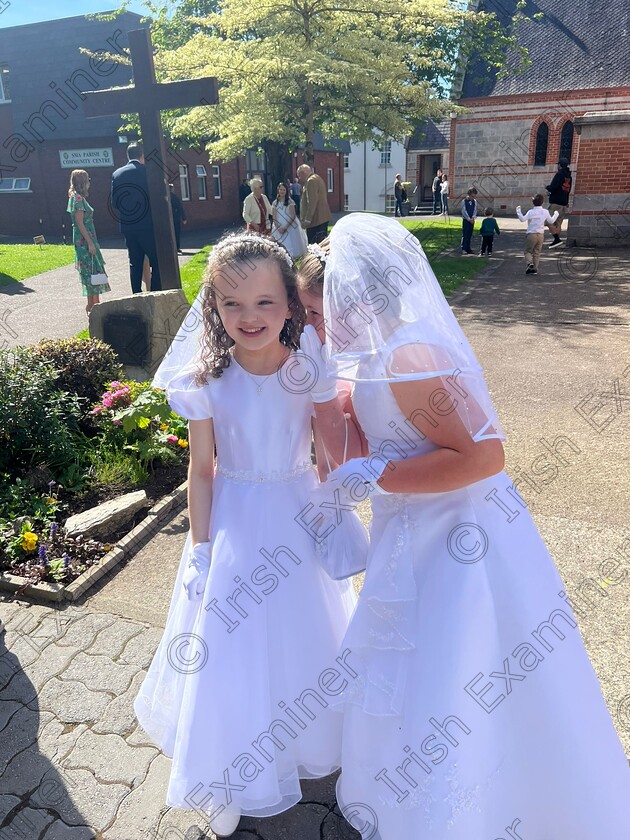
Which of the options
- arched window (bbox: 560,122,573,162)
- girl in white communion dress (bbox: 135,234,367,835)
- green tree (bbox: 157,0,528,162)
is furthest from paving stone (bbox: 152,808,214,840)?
arched window (bbox: 560,122,573,162)

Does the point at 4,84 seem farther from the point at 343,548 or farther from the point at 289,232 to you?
the point at 343,548

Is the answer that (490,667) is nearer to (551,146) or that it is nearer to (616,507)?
(616,507)

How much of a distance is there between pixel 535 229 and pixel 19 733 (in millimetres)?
11312

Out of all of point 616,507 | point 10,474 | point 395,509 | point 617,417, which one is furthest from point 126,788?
point 617,417

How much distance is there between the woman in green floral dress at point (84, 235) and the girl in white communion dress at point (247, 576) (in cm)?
635

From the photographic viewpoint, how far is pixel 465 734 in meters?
1.74

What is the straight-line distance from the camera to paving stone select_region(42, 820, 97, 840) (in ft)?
6.98

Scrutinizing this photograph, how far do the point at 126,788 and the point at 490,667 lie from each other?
4.82 feet

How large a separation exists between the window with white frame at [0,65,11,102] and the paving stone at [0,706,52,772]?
93.5ft

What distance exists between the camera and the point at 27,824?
217cm

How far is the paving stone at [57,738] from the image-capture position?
2443 millimetres

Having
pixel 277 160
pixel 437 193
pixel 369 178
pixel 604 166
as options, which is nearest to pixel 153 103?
pixel 604 166

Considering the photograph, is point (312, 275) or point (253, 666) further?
point (312, 275)

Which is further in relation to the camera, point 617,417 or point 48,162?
point 48,162
